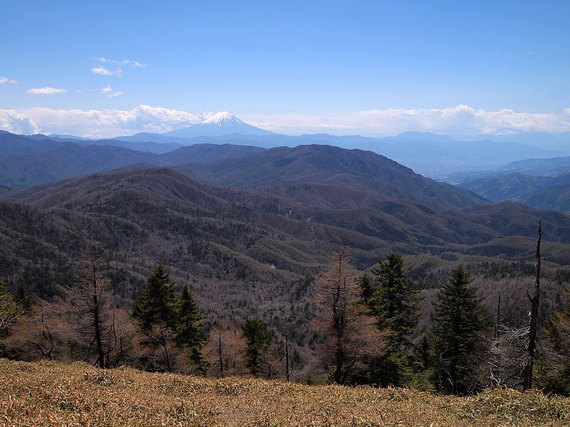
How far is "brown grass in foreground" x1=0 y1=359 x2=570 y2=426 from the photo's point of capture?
8.66 m

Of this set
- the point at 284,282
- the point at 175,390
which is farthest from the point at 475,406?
the point at 284,282

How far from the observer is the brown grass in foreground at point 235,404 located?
28.4 ft

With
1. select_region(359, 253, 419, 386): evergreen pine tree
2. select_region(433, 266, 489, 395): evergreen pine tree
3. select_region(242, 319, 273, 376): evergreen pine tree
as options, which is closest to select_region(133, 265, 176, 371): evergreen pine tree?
select_region(242, 319, 273, 376): evergreen pine tree

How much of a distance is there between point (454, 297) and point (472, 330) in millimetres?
2678

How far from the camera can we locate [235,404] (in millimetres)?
11734

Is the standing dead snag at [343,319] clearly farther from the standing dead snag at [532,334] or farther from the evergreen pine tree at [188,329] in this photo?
the evergreen pine tree at [188,329]

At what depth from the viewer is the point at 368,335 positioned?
2122 centimetres

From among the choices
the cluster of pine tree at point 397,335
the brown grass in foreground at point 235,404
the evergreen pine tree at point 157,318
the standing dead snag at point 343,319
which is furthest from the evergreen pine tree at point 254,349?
the brown grass in foreground at point 235,404

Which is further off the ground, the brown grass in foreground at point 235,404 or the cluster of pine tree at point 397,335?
the brown grass in foreground at point 235,404

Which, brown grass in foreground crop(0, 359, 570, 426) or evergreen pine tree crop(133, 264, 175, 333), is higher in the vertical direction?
brown grass in foreground crop(0, 359, 570, 426)

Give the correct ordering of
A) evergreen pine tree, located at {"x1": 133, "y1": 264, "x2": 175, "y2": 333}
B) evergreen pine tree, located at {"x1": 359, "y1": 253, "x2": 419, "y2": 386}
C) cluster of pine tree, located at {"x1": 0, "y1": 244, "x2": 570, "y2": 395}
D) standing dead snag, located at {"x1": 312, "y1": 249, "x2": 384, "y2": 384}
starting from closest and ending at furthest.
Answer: standing dead snag, located at {"x1": 312, "y1": 249, "x2": 384, "y2": 384} → cluster of pine tree, located at {"x1": 0, "y1": 244, "x2": 570, "y2": 395} → evergreen pine tree, located at {"x1": 359, "y1": 253, "x2": 419, "y2": 386} → evergreen pine tree, located at {"x1": 133, "y1": 264, "x2": 175, "y2": 333}

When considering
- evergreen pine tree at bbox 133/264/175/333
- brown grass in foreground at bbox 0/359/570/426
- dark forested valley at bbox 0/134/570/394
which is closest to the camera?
brown grass in foreground at bbox 0/359/570/426

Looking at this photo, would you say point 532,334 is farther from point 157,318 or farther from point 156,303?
point 156,303

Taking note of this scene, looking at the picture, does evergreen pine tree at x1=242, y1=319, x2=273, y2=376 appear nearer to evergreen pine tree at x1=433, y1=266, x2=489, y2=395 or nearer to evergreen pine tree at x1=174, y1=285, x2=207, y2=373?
evergreen pine tree at x1=174, y1=285, x2=207, y2=373
